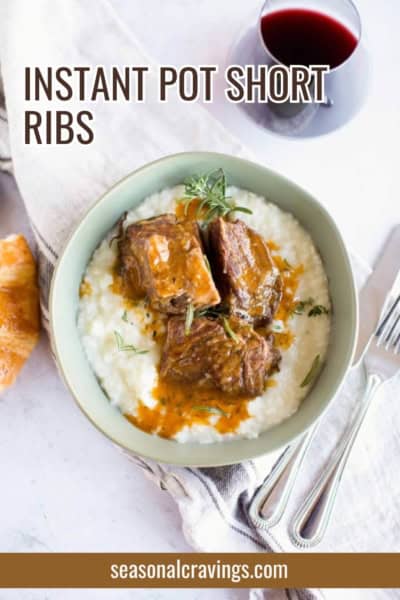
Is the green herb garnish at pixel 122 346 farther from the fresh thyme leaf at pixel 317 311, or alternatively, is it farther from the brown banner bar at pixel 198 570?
the brown banner bar at pixel 198 570

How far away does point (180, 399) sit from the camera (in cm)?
268

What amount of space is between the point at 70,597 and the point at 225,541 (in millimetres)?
652

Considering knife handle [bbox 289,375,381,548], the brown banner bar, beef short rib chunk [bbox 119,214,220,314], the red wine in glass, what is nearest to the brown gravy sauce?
beef short rib chunk [bbox 119,214,220,314]

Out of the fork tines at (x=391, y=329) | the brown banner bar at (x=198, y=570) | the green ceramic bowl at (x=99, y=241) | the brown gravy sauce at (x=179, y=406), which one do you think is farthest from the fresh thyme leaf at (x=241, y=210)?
the brown banner bar at (x=198, y=570)

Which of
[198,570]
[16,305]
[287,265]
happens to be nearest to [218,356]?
[287,265]

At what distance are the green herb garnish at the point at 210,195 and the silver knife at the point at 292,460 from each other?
0.62 m

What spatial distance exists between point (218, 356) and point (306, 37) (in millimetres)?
1230

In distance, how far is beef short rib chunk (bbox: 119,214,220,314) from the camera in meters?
2.52

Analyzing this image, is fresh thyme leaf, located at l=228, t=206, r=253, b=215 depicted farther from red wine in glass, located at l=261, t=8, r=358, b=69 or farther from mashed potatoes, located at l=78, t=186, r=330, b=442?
red wine in glass, located at l=261, t=8, r=358, b=69

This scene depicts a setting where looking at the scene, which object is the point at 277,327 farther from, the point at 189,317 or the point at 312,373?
the point at 189,317

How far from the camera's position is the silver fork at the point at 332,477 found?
2926mm

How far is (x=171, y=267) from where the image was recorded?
8.38 ft

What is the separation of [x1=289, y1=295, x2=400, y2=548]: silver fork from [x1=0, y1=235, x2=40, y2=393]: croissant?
1.24 meters

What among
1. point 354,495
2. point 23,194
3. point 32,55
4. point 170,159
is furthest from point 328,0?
point 354,495
